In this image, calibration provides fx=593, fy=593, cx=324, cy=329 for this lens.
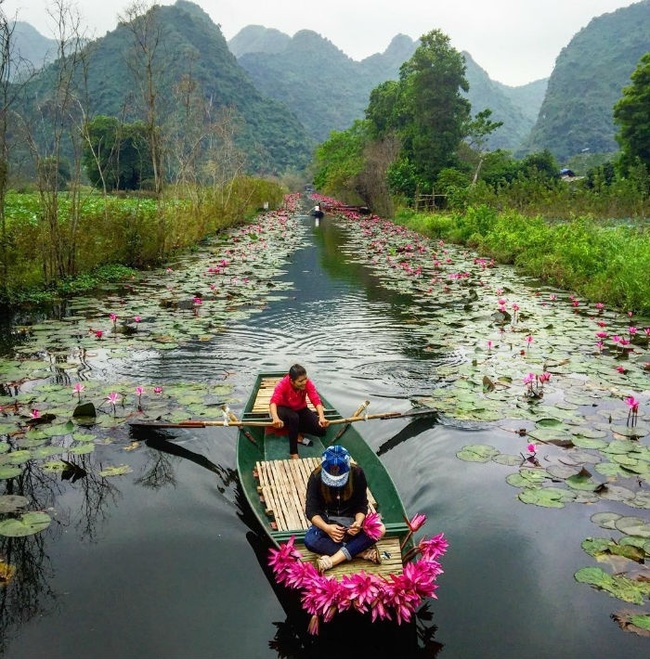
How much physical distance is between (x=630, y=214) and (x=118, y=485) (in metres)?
20.5

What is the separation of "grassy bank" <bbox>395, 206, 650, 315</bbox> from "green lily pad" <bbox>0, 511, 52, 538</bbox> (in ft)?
31.4

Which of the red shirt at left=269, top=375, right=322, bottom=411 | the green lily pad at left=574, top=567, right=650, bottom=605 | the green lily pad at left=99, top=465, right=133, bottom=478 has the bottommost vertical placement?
the green lily pad at left=574, top=567, right=650, bottom=605

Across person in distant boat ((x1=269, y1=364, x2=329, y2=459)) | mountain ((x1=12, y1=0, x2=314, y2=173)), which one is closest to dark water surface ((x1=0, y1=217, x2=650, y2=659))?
person in distant boat ((x1=269, y1=364, x2=329, y2=459))

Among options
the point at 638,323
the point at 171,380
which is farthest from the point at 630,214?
the point at 171,380

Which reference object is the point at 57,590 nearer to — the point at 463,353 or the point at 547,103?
the point at 463,353

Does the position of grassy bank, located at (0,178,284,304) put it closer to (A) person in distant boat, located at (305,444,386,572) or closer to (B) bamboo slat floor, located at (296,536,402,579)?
(A) person in distant boat, located at (305,444,386,572)

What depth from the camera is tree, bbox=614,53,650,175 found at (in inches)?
1305

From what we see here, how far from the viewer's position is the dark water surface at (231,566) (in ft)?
10.8

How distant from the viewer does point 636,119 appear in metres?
33.8

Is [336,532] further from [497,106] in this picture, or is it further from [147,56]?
[497,106]

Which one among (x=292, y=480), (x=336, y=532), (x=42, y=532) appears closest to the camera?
(x=336, y=532)

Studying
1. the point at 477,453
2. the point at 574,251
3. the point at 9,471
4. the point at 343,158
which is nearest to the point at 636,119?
the point at 574,251

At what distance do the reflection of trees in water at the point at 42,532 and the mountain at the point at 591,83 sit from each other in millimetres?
85405

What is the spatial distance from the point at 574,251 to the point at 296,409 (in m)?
10.3
